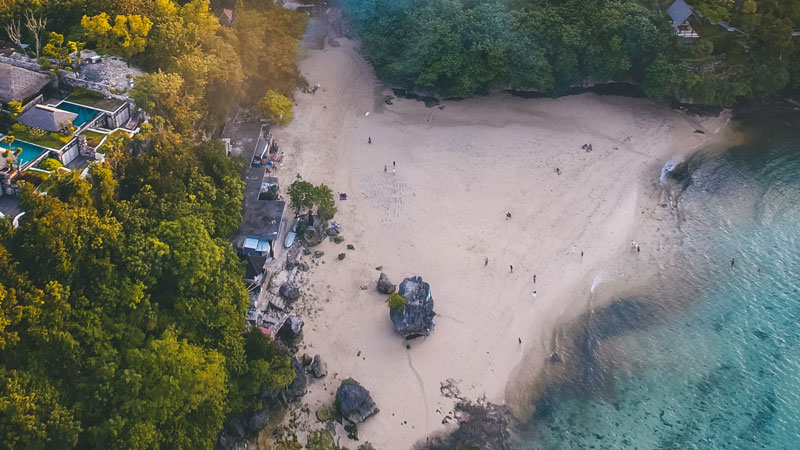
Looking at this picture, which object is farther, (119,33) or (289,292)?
(119,33)

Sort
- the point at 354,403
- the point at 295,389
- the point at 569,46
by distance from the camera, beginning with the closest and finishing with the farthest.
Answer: the point at 354,403 → the point at 295,389 → the point at 569,46

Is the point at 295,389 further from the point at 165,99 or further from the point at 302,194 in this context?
the point at 165,99

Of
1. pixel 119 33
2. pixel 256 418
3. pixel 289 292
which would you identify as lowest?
pixel 256 418

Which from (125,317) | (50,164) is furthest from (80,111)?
(125,317)

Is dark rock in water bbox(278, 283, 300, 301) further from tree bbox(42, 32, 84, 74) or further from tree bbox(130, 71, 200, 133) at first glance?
tree bbox(42, 32, 84, 74)

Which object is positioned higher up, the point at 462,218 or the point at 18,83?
the point at 18,83

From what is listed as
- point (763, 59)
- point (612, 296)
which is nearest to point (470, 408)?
point (612, 296)

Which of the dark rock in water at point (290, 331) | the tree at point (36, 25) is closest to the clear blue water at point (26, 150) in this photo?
the tree at point (36, 25)
